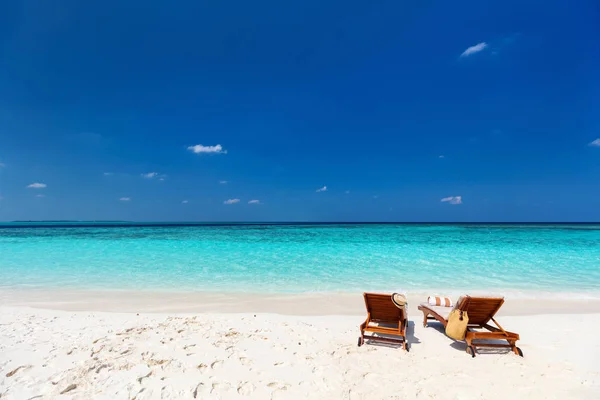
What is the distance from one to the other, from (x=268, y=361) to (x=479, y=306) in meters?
3.67

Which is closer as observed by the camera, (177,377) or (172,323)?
(177,377)

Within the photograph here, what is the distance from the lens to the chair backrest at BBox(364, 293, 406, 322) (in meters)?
4.99

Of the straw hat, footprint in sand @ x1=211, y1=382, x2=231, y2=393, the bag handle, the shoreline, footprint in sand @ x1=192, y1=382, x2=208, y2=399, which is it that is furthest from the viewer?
the shoreline

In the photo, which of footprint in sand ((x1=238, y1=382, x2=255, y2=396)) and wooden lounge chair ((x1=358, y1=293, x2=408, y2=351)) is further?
wooden lounge chair ((x1=358, y1=293, x2=408, y2=351))

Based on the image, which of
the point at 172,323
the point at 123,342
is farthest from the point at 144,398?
the point at 172,323

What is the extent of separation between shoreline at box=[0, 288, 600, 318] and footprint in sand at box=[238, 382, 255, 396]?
3.25 m

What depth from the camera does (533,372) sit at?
13.2ft

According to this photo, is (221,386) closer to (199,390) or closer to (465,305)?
(199,390)

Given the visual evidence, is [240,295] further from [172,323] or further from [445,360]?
[445,360]

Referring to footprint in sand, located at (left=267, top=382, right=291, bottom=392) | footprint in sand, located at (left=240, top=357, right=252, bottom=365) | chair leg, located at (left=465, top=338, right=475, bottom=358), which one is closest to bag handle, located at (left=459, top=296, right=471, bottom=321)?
chair leg, located at (left=465, top=338, right=475, bottom=358)

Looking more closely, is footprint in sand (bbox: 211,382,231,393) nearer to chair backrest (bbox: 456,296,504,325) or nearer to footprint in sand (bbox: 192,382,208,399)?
footprint in sand (bbox: 192,382,208,399)

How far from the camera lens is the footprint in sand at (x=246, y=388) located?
3.47m

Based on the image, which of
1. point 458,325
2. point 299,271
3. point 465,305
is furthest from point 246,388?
point 299,271

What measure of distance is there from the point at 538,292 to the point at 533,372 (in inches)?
244
